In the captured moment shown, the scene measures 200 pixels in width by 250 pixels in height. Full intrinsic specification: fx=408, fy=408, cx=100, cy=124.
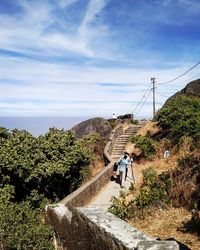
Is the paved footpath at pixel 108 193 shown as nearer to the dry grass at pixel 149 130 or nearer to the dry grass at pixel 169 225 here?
Result: the dry grass at pixel 169 225

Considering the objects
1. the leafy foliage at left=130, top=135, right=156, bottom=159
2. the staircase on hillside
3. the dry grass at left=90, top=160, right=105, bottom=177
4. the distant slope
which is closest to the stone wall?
the leafy foliage at left=130, top=135, right=156, bottom=159

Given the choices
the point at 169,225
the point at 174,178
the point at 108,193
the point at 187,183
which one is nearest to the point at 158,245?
the point at 169,225

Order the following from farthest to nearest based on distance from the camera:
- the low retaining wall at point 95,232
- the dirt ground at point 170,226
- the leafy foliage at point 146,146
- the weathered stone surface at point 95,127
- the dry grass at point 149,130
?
the weathered stone surface at point 95,127 → the dry grass at point 149,130 → the leafy foliage at point 146,146 → the dirt ground at point 170,226 → the low retaining wall at point 95,232

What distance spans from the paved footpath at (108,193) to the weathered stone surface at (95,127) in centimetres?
1903

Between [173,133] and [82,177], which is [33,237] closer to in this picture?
[82,177]

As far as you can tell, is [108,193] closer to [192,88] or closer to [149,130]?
[149,130]

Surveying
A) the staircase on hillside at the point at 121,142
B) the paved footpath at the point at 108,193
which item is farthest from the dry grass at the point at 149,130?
the paved footpath at the point at 108,193

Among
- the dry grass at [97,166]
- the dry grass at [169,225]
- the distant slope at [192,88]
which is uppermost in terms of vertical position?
the distant slope at [192,88]

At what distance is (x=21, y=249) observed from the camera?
29.2ft

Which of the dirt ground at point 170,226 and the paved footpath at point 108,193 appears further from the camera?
the paved footpath at point 108,193

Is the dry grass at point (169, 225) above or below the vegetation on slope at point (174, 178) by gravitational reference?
below

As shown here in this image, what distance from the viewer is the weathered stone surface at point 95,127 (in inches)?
1570

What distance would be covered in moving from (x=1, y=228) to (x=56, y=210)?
1299 mm

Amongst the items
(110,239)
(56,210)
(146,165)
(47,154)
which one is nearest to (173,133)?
(146,165)
